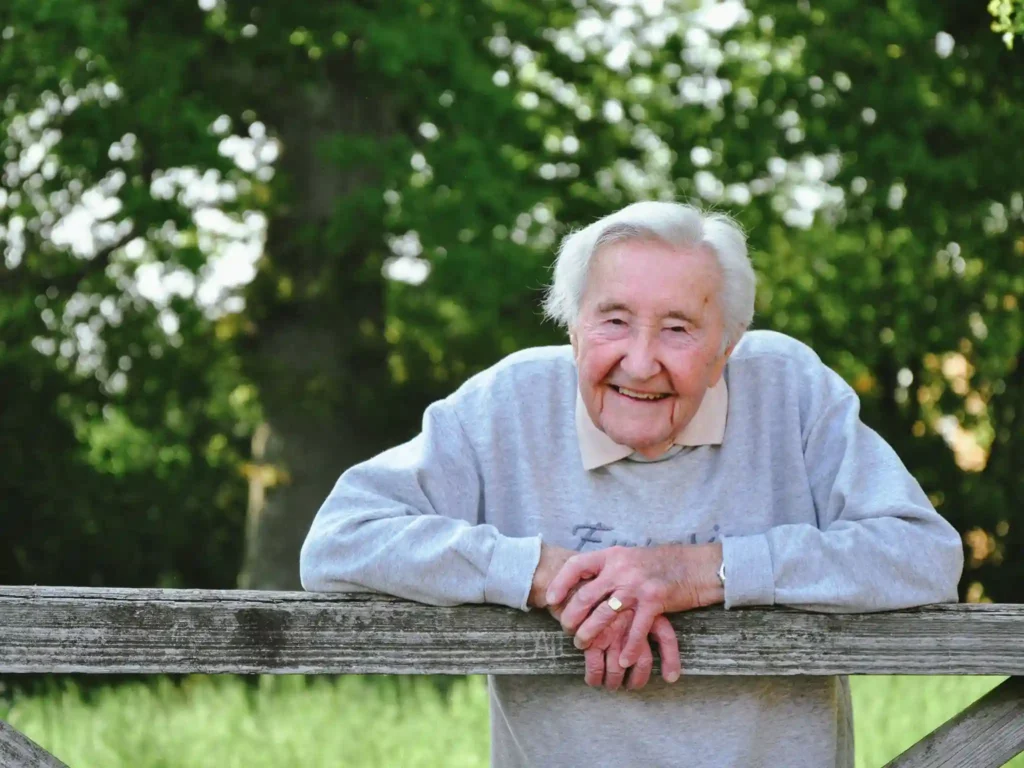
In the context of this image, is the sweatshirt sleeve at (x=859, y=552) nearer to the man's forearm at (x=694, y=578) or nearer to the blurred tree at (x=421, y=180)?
the man's forearm at (x=694, y=578)

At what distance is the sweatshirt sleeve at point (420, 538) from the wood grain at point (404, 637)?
48mm

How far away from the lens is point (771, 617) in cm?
210

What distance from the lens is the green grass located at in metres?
6.14

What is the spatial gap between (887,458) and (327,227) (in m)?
7.06

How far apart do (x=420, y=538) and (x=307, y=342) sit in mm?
8034

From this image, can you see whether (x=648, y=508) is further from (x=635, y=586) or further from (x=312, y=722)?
(x=312, y=722)

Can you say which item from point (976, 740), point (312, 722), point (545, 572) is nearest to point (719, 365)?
point (545, 572)

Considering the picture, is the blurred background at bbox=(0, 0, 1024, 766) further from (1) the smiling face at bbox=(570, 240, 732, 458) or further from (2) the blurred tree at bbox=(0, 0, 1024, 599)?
(1) the smiling face at bbox=(570, 240, 732, 458)

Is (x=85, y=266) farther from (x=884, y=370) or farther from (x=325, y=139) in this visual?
(x=884, y=370)

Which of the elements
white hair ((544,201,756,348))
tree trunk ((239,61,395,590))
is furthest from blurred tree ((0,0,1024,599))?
white hair ((544,201,756,348))

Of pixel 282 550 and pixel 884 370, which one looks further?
pixel 884 370

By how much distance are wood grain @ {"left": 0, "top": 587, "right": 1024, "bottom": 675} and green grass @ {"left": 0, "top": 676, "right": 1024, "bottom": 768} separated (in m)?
3.99

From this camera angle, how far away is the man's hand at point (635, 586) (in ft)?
6.84

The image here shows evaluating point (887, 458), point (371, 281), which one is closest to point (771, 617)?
point (887, 458)
